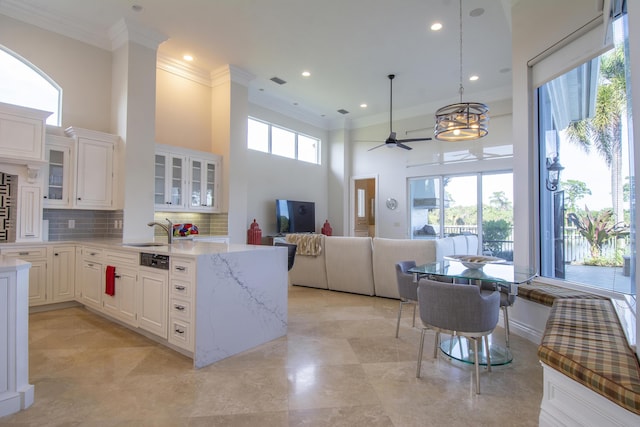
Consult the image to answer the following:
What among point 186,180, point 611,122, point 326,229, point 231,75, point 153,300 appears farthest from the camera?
point 326,229

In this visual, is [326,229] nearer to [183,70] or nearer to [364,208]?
[364,208]

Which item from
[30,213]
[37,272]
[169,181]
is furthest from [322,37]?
[37,272]

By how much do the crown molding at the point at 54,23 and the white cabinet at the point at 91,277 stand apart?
9.90ft

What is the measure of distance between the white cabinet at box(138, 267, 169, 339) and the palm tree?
383cm

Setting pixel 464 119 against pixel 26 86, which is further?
pixel 26 86

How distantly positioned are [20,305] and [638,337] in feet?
10.3

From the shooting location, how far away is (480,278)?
2.43 m

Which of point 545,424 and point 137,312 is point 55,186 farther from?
point 545,424

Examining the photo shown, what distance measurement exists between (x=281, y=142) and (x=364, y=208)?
120 inches

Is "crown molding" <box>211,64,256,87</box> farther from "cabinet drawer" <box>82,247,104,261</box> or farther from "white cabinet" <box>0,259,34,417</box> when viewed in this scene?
"white cabinet" <box>0,259,34,417</box>

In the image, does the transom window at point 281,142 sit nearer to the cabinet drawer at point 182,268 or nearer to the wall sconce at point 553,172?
the cabinet drawer at point 182,268

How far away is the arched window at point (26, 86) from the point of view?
4238mm

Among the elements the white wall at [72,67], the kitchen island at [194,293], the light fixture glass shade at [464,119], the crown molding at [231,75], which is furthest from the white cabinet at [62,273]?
the light fixture glass shade at [464,119]

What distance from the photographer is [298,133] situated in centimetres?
859
